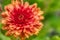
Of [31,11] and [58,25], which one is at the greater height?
[58,25]

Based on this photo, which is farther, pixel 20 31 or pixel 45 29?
pixel 45 29

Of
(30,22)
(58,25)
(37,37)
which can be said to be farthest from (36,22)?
(58,25)

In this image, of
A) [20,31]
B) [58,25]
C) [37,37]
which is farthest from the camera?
[58,25]

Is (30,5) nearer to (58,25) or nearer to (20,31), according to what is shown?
(20,31)

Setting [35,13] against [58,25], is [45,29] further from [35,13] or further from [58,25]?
[58,25]

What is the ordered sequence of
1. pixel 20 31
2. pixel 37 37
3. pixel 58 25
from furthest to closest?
pixel 58 25 < pixel 37 37 < pixel 20 31

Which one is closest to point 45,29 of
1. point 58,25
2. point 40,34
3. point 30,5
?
point 40,34

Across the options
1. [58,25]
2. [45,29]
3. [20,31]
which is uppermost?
[58,25]
